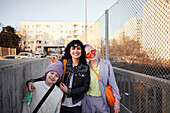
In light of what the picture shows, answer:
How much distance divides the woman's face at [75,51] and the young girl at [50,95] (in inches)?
13.6

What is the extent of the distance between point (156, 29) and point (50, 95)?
177cm

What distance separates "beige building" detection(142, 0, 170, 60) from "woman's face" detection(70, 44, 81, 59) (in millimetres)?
1099

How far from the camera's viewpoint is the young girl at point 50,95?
1.66 m

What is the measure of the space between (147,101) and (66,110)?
1327mm

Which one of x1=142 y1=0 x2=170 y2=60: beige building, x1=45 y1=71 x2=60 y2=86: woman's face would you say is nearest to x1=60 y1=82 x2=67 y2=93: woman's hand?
x1=45 y1=71 x2=60 y2=86: woman's face

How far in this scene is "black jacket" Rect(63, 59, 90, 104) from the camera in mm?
1948

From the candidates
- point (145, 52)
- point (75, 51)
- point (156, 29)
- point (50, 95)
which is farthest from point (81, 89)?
point (156, 29)

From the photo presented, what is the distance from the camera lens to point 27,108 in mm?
1646

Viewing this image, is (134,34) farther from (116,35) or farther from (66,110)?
(66,110)

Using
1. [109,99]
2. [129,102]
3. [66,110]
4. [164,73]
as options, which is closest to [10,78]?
[66,110]

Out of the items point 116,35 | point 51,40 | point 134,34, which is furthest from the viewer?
point 51,40

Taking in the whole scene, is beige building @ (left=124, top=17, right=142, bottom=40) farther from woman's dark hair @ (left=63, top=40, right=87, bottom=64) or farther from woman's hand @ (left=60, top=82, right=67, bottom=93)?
woman's hand @ (left=60, top=82, right=67, bottom=93)

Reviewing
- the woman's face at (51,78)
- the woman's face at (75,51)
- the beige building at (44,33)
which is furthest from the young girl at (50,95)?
the beige building at (44,33)

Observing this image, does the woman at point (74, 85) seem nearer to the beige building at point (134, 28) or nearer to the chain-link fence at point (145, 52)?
the chain-link fence at point (145, 52)
